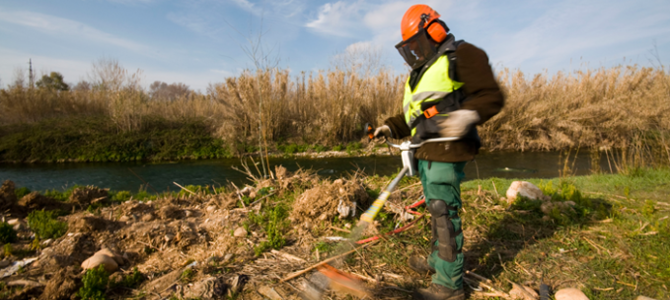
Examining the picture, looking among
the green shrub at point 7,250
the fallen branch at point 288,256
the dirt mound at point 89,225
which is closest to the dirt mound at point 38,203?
the dirt mound at point 89,225

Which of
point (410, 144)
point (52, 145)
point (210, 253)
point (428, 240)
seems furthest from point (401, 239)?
point (52, 145)

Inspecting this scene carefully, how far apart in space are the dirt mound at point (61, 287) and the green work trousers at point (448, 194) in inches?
108

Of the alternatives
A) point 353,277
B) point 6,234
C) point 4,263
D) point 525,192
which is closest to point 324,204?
point 353,277

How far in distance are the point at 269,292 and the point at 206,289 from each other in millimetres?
478

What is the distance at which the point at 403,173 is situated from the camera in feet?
7.86

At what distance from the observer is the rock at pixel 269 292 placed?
2391mm

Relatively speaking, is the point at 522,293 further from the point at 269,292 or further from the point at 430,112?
the point at 269,292

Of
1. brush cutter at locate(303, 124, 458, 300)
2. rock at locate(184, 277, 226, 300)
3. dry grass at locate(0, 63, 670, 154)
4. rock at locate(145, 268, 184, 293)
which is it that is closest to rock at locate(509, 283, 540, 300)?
brush cutter at locate(303, 124, 458, 300)

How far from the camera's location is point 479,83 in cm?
196

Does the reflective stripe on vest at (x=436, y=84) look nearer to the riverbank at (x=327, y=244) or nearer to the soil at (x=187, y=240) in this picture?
the riverbank at (x=327, y=244)

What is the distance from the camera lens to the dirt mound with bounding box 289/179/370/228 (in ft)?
12.0

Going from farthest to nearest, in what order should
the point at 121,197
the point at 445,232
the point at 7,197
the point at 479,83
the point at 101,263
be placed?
the point at 121,197
the point at 7,197
the point at 101,263
the point at 445,232
the point at 479,83

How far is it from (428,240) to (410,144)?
1.25 meters

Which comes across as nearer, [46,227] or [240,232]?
[240,232]
